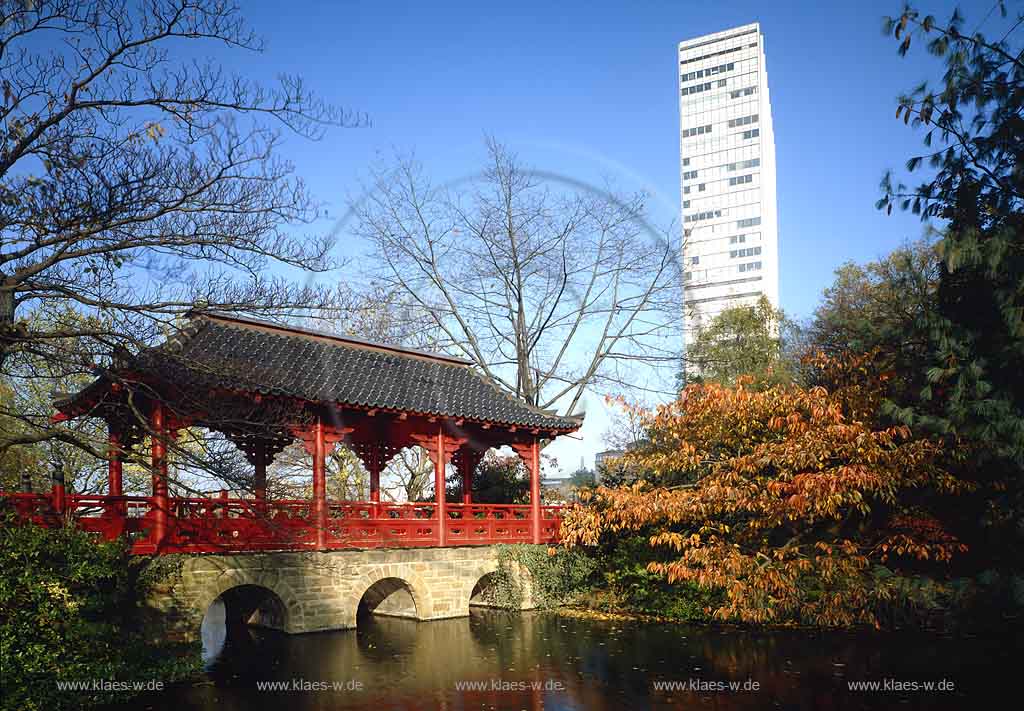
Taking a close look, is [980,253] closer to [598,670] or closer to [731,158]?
[598,670]

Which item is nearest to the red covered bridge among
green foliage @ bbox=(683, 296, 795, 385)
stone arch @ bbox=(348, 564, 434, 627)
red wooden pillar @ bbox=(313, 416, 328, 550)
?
red wooden pillar @ bbox=(313, 416, 328, 550)

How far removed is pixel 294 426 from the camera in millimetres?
13117

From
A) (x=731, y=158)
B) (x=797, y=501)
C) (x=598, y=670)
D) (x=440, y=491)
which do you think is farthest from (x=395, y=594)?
(x=731, y=158)

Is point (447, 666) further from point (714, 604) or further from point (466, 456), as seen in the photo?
point (466, 456)

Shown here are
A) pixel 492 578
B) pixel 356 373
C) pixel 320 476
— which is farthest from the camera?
pixel 492 578

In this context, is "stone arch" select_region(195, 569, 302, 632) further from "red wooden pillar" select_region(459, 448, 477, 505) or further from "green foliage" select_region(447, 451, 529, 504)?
"green foliage" select_region(447, 451, 529, 504)

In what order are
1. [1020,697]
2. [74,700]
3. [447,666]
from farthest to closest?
[447,666]
[1020,697]
[74,700]

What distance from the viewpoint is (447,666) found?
39.7ft

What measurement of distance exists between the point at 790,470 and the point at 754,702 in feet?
18.4

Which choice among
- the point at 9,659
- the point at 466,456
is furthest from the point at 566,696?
the point at 466,456

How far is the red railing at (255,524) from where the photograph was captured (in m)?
11.9

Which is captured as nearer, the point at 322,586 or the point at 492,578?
the point at 322,586

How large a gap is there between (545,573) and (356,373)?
592cm

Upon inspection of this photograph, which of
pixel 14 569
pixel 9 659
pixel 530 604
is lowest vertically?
pixel 530 604
